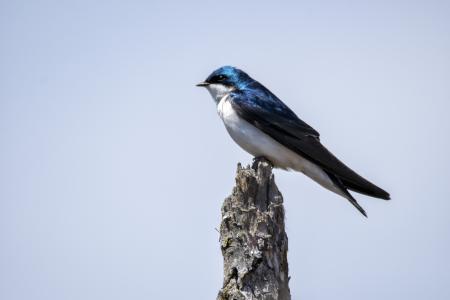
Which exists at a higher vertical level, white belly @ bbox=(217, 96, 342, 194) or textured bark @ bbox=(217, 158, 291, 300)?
white belly @ bbox=(217, 96, 342, 194)

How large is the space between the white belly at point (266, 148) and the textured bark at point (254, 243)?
1757 millimetres

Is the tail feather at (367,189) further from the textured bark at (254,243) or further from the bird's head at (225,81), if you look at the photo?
the textured bark at (254,243)

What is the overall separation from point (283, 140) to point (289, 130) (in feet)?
0.53

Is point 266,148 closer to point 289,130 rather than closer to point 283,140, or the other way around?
point 283,140

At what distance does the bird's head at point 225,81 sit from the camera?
6.89 m

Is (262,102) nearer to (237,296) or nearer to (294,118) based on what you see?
(294,118)

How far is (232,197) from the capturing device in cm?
443

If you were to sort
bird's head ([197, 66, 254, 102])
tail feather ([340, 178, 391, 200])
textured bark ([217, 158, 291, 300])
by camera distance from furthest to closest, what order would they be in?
1. bird's head ([197, 66, 254, 102])
2. tail feather ([340, 178, 391, 200])
3. textured bark ([217, 158, 291, 300])

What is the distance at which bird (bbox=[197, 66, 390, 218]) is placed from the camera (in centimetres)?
623

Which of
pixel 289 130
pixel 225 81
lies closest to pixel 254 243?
pixel 289 130

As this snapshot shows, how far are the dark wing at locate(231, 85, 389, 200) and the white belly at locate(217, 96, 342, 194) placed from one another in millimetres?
40

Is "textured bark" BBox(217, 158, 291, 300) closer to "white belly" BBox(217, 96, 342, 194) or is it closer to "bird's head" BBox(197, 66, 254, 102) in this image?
"white belly" BBox(217, 96, 342, 194)

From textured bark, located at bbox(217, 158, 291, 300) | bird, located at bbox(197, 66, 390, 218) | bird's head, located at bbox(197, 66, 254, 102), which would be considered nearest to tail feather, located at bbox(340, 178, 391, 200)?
bird, located at bbox(197, 66, 390, 218)

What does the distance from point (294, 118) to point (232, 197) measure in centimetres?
233
